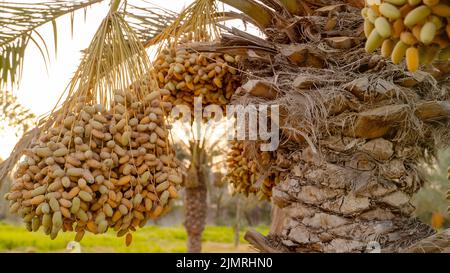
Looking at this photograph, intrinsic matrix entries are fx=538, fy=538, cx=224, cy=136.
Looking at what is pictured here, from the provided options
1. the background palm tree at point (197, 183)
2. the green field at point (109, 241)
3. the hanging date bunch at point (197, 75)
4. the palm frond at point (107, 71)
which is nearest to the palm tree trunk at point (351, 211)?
the hanging date bunch at point (197, 75)

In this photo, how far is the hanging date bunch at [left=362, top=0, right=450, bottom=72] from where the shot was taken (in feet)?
3.20

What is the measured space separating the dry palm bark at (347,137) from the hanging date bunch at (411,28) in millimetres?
1218

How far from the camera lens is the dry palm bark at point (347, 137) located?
2332 mm

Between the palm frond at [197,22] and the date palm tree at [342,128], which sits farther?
the palm frond at [197,22]

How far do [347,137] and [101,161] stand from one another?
1.12 metres

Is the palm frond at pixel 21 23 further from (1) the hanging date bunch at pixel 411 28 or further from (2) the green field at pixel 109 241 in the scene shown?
(2) the green field at pixel 109 241

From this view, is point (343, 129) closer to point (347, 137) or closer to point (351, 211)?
point (347, 137)

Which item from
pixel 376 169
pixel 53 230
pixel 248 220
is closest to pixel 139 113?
pixel 53 230

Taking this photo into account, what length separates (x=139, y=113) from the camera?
2012 millimetres

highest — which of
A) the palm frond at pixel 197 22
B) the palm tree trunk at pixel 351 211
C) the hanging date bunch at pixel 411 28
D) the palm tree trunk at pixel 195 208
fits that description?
the palm frond at pixel 197 22

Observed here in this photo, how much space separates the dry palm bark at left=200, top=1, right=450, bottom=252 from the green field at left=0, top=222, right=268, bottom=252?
27.7ft

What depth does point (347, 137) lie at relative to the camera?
2404mm

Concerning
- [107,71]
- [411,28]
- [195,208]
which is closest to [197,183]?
[195,208]

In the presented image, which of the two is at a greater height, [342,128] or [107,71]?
[107,71]
